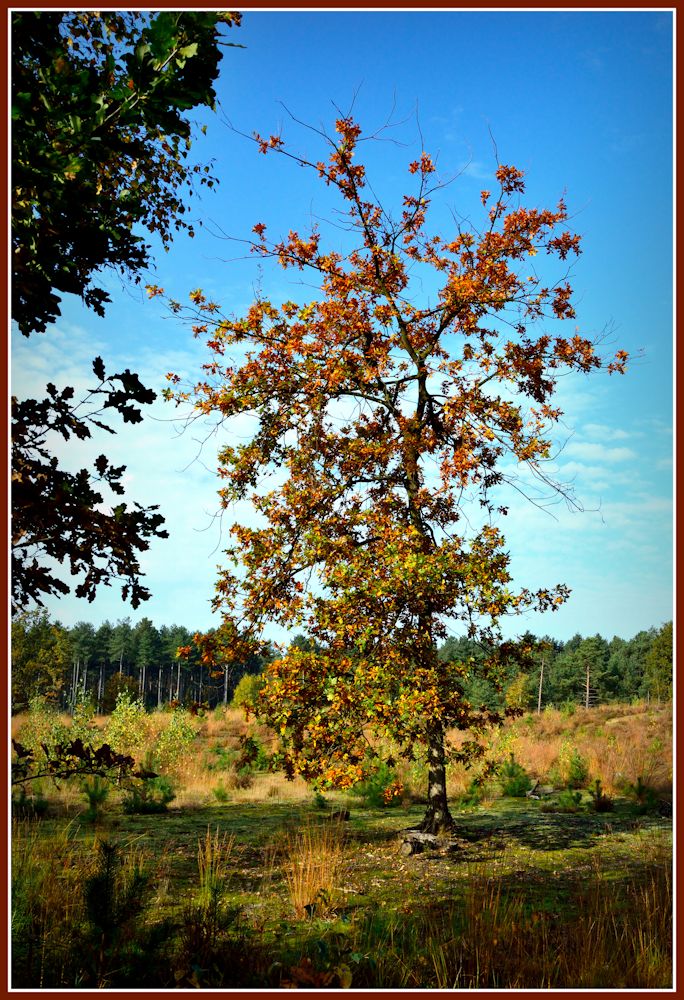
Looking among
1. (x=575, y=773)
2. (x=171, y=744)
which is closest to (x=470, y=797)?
(x=575, y=773)

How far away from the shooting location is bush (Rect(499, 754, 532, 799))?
13805 mm

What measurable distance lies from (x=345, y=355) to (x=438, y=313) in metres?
1.77

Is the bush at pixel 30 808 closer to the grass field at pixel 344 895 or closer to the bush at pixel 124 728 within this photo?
the grass field at pixel 344 895

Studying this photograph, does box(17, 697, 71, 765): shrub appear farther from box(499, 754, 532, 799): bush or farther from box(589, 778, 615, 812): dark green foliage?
box(589, 778, 615, 812): dark green foliage

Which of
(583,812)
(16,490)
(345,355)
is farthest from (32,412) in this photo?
(583,812)

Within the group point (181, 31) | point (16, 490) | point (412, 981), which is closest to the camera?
→ point (181, 31)

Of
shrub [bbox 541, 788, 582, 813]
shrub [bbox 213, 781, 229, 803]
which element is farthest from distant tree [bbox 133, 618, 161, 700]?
shrub [bbox 541, 788, 582, 813]

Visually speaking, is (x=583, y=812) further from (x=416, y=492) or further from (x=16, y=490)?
(x=16, y=490)

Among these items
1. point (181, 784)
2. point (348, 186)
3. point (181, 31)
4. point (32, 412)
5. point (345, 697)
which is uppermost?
point (348, 186)

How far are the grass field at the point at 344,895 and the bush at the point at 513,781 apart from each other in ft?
1.22

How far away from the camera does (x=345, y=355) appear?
8258 millimetres

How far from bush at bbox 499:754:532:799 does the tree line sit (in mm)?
1618

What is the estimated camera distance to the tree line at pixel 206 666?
1981 centimetres

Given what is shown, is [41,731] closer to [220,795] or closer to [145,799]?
[145,799]
